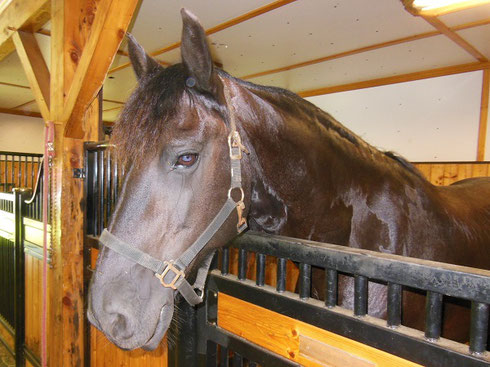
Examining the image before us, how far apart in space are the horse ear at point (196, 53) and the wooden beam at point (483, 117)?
4685 millimetres

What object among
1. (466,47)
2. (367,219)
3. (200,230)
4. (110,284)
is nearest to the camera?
(110,284)

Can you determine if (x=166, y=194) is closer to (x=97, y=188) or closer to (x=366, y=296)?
(x=366, y=296)

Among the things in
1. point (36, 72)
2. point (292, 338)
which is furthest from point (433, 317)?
point (36, 72)

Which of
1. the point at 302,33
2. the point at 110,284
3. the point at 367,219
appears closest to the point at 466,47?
the point at 302,33

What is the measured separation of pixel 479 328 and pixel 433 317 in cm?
9

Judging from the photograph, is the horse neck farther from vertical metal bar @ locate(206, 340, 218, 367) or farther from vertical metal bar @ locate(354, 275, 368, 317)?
vertical metal bar @ locate(206, 340, 218, 367)

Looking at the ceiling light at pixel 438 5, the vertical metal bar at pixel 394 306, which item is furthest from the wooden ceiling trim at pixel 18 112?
the vertical metal bar at pixel 394 306

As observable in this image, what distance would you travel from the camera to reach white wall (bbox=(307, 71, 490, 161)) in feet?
14.6

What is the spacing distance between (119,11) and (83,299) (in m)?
1.91

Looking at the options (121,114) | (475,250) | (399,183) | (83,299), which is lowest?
(83,299)

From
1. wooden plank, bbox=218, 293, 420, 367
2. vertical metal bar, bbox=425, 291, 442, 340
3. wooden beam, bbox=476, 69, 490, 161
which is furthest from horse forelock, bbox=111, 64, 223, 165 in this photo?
wooden beam, bbox=476, 69, 490, 161

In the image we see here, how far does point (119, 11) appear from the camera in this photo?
6.13ft

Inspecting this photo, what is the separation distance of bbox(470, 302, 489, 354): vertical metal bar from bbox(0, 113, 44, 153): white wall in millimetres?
10632

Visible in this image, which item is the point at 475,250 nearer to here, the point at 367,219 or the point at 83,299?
the point at 367,219
